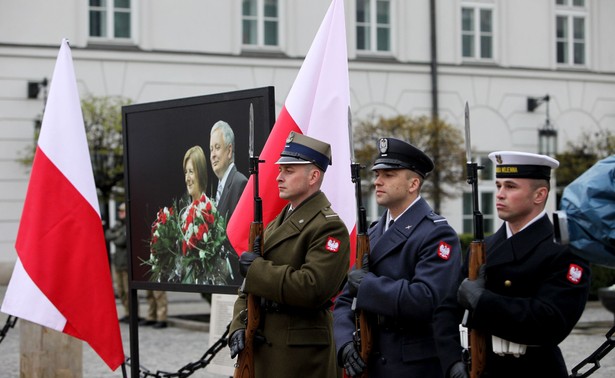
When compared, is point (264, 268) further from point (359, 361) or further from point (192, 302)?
point (192, 302)

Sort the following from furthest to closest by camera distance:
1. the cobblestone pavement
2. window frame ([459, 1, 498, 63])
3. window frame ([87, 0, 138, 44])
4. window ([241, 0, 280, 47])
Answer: window frame ([459, 1, 498, 63])
window ([241, 0, 280, 47])
window frame ([87, 0, 138, 44])
the cobblestone pavement

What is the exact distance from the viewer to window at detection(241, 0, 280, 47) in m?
24.0

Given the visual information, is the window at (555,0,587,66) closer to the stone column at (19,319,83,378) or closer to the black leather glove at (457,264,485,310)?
the stone column at (19,319,83,378)

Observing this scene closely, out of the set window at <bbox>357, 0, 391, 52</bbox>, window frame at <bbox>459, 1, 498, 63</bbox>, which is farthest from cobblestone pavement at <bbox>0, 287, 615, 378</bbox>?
window frame at <bbox>459, 1, 498, 63</bbox>

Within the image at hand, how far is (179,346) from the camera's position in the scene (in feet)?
41.4

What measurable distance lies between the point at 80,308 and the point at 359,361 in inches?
96.1

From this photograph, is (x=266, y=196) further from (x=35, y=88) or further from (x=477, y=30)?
(x=477, y=30)

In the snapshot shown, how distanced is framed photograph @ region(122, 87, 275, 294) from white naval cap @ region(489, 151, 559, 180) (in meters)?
1.84

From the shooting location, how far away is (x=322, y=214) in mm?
5137

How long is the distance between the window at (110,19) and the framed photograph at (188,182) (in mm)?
16171

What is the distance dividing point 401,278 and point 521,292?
0.77 metres

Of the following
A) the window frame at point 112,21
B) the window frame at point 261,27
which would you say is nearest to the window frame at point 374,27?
the window frame at point 261,27

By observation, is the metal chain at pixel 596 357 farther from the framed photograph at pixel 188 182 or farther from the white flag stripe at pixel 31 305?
the white flag stripe at pixel 31 305

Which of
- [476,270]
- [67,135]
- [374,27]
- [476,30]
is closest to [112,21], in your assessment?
[374,27]
